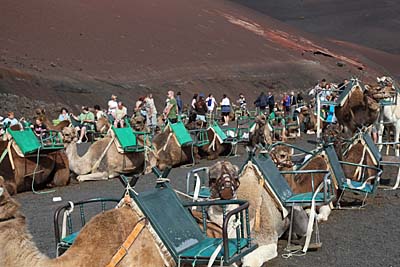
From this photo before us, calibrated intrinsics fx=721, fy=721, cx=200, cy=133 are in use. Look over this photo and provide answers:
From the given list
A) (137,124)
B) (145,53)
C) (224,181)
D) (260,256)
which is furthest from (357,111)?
(145,53)

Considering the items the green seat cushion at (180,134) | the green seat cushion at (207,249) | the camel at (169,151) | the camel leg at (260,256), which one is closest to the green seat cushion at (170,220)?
the green seat cushion at (207,249)

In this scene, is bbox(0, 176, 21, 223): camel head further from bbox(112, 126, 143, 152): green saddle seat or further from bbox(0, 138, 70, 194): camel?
bbox(112, 126, 143, 152): green saddle seat

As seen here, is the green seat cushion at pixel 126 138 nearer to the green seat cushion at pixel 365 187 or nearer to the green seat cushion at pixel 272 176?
the green seat cushion at pixel 365 187

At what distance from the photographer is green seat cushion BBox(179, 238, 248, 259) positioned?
5375mm

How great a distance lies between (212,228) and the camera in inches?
261

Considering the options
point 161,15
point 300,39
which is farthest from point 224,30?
point 300,39

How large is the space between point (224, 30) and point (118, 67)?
24.4 metres

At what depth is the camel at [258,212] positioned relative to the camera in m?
7.39

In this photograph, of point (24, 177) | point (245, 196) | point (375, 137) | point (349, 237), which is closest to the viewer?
point (245, 196)

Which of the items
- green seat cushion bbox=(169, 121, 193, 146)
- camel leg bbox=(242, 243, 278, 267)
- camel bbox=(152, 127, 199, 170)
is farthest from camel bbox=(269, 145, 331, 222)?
green seat cushion bbox=(169, 121, 193, 146)

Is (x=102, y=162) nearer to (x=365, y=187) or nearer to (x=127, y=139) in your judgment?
(x=127, y=139)

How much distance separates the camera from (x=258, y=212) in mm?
8242

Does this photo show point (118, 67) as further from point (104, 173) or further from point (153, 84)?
point (104, 173)

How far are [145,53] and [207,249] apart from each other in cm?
5211
